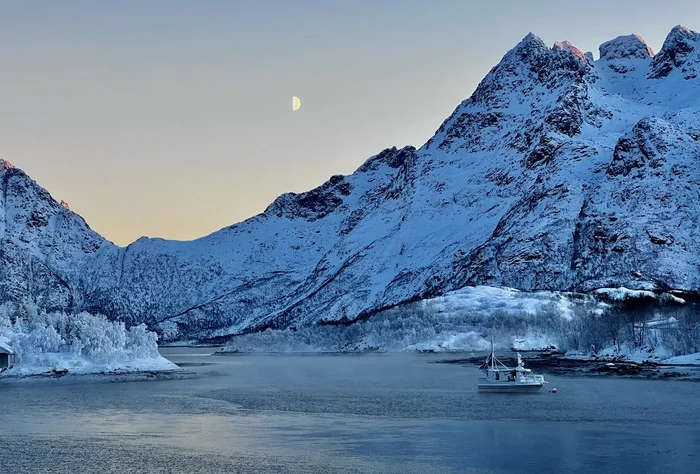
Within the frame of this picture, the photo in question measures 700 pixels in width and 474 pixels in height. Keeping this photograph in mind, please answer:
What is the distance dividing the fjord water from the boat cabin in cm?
1658

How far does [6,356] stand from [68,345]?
11.2m

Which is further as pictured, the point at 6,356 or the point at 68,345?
the point at 68,345

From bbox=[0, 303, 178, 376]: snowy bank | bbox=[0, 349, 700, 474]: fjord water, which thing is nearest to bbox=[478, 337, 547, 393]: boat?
bbox=[0, 349, 700, 474]: fjord water

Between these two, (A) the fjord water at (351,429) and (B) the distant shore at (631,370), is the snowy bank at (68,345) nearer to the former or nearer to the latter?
(A) the fjord water at (351,429)

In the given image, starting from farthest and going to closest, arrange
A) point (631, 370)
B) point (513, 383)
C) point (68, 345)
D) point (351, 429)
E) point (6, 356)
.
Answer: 1. point (631, 370)
2. point (68, 345)
3. point (6, 356)
4. point (513, 383)
5. point (351, 429)

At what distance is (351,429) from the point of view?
8406 cm

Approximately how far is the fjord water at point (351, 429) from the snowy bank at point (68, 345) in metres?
16.8

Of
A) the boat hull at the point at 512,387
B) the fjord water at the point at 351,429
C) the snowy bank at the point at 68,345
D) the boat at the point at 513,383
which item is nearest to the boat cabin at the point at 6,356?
the snowy bank at the point at 68,345

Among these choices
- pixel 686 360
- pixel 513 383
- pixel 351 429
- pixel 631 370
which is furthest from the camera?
pixel 686 360

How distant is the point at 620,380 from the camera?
145500 millimetres

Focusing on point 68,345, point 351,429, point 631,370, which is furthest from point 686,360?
point 68,345

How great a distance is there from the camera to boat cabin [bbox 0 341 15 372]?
153875mm

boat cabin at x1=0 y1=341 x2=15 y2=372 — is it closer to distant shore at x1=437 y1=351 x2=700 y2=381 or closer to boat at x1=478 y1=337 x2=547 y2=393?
boat at x1=478 y1=337 x2=547 y2=393

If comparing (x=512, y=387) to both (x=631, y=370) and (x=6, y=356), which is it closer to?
(x=631, y=370)
